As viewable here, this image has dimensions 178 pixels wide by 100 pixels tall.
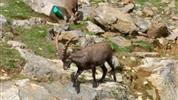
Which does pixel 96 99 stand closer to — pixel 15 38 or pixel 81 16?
pixel 15 38

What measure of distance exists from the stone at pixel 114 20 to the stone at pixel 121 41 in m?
0.58

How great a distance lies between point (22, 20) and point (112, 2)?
5.17 m

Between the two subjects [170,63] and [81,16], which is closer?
[170,63]

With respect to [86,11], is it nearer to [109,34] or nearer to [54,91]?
[109,34]

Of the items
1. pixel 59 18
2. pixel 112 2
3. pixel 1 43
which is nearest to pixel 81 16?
pixel 59 18

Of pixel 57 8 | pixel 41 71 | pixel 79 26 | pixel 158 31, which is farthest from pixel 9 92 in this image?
pixel 158 31

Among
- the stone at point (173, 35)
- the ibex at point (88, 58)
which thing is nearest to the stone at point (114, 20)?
the stone at point (173, 35)

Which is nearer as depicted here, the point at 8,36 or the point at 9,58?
the point at 9,58

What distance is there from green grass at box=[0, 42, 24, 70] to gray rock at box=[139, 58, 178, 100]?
158 inches

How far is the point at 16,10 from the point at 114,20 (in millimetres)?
3742

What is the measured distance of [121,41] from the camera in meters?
19.8

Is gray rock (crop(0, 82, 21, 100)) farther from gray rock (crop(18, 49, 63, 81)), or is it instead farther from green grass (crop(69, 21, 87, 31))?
green grass (crop(69, 21, 87, 31))

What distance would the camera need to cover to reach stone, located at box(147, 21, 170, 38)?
67.6 ft

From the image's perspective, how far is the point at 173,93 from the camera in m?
16.3
